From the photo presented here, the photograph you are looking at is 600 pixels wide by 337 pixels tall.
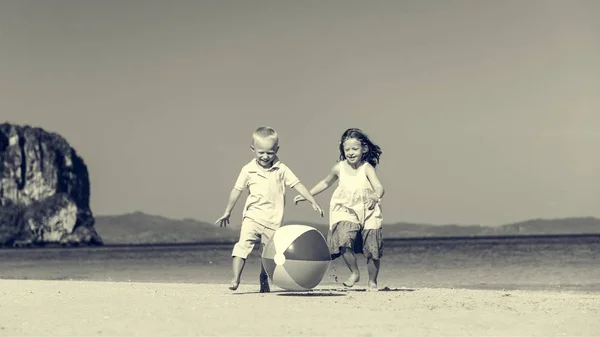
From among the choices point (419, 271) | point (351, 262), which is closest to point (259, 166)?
point (351, 262)

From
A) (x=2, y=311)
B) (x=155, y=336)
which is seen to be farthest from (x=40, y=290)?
(x=155, y=336)

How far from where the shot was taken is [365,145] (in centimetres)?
1570

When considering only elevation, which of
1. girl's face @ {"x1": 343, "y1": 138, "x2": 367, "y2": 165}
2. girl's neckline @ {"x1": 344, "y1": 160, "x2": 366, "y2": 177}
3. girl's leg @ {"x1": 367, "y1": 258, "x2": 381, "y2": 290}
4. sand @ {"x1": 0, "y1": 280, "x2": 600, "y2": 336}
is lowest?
sand @ {"x1": 0, "y1": 280, "x2": 600, "y2": 336}

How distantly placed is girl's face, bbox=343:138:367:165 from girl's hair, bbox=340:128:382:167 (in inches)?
3.0

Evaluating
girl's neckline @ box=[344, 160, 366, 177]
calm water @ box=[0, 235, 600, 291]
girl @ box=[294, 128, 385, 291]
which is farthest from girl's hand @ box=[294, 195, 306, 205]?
calm water @ box=[0, 235, 600, 291]

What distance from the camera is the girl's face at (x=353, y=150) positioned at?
1553 cm

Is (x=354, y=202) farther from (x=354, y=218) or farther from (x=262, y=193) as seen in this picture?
(x=262, y=193)

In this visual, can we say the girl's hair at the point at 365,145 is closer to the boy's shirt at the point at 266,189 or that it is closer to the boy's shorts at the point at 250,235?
the boy's shirt at the point at 266,189

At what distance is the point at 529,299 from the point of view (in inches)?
571

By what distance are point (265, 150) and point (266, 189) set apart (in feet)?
1.95

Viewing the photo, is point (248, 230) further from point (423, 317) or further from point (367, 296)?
point (423, 317)

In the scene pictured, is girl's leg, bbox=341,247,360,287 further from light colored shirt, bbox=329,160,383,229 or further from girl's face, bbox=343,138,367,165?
girl's face, bbox=343,138,367,165

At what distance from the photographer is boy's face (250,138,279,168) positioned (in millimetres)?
14859

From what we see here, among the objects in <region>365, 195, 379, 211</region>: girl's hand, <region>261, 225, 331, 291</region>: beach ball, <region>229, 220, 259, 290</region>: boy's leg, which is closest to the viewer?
<region>261, 225, 331, 291</region>: beach ball
